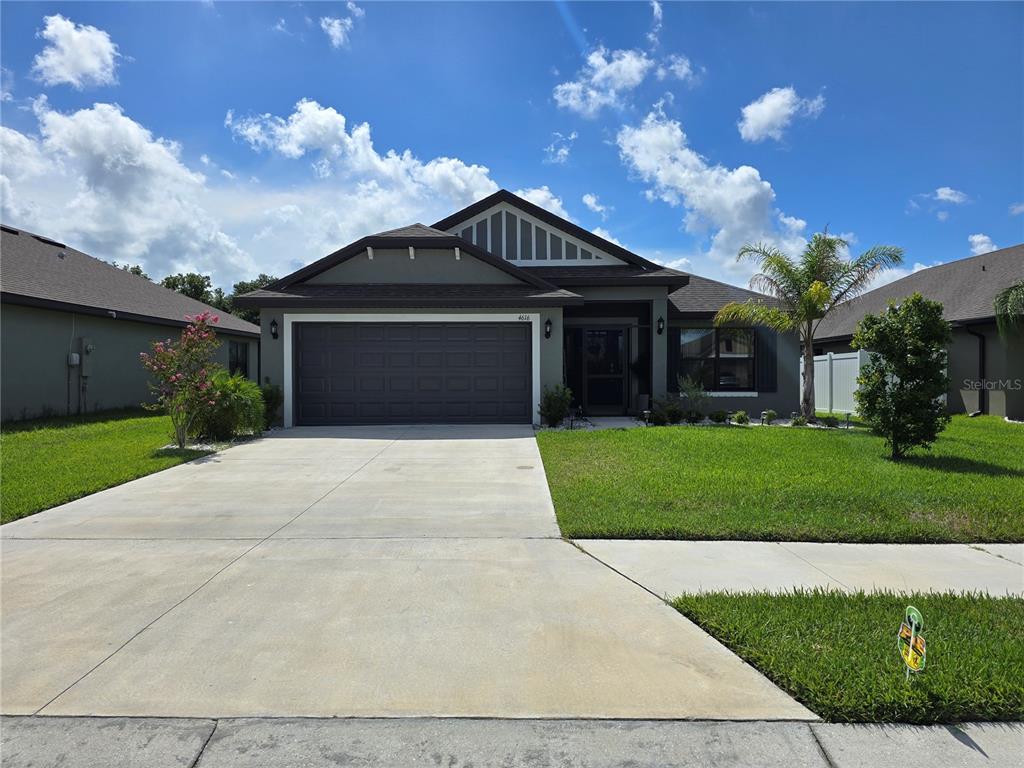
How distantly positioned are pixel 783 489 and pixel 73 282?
1940 cm

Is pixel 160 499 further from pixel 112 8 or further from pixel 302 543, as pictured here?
pixel 112 8

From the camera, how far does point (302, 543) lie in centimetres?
529

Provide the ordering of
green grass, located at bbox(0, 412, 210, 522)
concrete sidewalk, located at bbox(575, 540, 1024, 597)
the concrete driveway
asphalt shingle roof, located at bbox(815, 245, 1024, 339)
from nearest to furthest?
the concrete driveway < concrete sidewalk, located at bbox(575, 540, 1024, 597) < green grass, located at bbox(0, 412, 210, 522) < asphalt shingle roof, located at bbox(815, 245, 1024, 339)

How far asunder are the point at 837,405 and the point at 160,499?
19.3 meters

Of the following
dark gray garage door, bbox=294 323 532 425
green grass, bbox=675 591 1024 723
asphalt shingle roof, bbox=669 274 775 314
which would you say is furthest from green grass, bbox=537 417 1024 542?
asphalt shingle roof, bbox=669 274 775 314

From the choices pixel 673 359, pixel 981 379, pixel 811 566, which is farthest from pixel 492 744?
pixel 981 379

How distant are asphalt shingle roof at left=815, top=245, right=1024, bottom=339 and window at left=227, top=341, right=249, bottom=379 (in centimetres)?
2128

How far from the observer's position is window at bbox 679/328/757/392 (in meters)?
15.8

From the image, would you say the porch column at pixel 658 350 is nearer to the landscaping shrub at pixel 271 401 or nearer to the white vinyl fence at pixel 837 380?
the white vinyl fence at pixel 837 380

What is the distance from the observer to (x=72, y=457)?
9.41 meters

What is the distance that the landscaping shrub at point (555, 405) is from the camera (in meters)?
13.2

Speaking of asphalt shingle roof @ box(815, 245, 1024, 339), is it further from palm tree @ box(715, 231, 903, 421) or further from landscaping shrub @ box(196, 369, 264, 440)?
landscaping shrub @ box(196, 369, 264, 440)

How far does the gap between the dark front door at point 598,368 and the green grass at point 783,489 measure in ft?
16.4

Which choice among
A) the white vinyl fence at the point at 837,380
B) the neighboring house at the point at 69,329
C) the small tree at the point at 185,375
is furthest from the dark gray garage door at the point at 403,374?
the white vinyl fence at the point at 837,380
